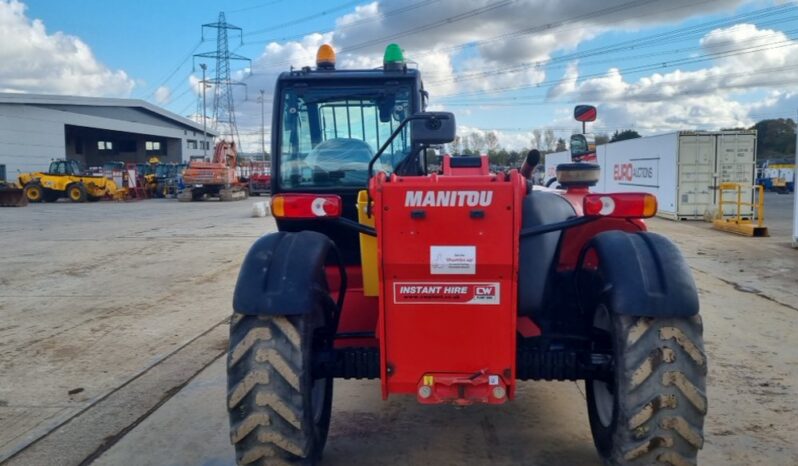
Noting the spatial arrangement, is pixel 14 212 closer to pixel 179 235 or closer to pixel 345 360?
pixel 179 235

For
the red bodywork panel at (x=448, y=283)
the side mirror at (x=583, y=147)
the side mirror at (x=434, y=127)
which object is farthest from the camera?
the side mirror at (x=583, y=147)

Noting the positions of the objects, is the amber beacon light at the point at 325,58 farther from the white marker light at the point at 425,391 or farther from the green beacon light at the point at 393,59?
the white marker light at the point at 425,391

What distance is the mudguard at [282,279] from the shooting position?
3.43m

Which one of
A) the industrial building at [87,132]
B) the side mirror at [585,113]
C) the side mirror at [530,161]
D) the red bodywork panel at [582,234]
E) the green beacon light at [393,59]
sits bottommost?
the red bodywork panel at [582,234]

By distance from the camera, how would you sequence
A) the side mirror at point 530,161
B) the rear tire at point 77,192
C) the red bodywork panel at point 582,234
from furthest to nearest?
the rear tire at point 77,192 < the side mirror at point 530,161 < the red bodywork panel at point 582,234

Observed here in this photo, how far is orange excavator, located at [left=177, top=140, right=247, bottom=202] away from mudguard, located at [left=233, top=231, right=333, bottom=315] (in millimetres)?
35462

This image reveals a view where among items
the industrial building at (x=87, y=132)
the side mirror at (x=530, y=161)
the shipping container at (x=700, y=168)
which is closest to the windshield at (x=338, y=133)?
the side mirror at (x=530, y=161)

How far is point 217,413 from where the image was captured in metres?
5.13

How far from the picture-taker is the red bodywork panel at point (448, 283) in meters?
3.24

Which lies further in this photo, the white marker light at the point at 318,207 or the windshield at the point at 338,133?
the windshield at the point at 338,133

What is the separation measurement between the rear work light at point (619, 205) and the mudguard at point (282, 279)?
1442 millimetres

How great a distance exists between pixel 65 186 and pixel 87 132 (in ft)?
102

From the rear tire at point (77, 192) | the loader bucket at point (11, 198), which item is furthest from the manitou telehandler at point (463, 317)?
the rear tire at point (77, 192)

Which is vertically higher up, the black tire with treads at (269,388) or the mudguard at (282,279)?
the mudguard at (282,279)
